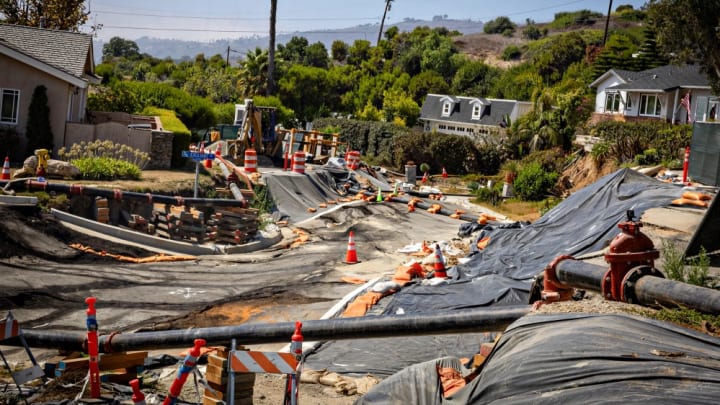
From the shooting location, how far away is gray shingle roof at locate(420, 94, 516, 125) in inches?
2386

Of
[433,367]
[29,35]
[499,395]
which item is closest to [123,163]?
[29,35]

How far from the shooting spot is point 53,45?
30.4m

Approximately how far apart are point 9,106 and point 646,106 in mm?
40003

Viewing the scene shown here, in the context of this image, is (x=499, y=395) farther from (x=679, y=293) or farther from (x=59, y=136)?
(x=59, y=136)

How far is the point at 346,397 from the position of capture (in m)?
9.41

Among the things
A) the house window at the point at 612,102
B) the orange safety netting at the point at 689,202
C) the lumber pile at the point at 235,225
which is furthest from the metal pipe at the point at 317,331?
the house window at the point at 612,102

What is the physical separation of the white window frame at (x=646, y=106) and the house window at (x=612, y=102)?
286 centimetres

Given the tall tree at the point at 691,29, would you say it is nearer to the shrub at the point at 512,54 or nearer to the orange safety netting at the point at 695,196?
the orange safety netting at the point at 695,196

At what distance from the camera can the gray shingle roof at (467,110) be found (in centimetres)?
6059

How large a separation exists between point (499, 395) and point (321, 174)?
1048 inches

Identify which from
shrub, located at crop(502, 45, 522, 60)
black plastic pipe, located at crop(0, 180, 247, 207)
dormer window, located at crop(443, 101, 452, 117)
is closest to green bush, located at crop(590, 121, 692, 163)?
black plastic pipe, located at crop(0, 180, 247, 207)

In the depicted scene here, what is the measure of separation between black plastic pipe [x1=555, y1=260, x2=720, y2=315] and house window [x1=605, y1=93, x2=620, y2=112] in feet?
163

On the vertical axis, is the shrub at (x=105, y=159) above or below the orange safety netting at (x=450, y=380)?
above

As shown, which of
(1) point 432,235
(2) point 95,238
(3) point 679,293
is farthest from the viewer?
(1) point 432,235
